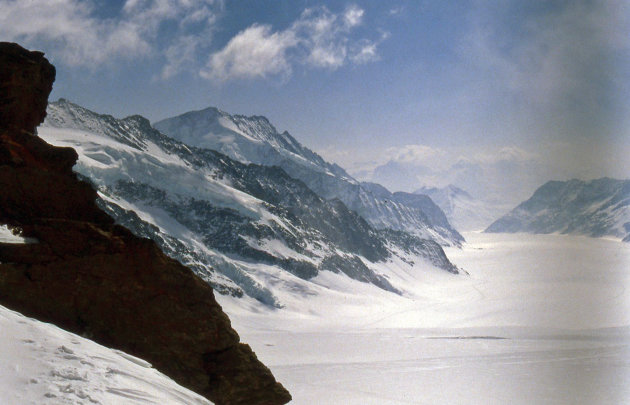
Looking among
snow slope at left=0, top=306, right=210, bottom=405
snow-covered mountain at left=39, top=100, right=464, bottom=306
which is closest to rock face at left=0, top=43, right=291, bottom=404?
snow slope at left=0, top=306, right=210, bottom=405

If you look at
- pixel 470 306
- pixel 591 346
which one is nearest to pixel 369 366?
pixel 591 346

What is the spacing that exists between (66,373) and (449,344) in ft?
315

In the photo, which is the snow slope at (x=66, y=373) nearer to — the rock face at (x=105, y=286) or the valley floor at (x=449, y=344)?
the rock face at (x=105, y=286)

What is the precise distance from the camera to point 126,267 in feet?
46.9

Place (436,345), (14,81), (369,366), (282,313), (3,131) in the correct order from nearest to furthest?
(3,131) < (14,81) < (369,366) < (436,345) < (282,313)

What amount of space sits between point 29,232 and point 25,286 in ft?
5.32

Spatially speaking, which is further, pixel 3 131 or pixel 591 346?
Answer: pixel 591 346

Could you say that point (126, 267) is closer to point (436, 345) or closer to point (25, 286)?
point (25, 286)

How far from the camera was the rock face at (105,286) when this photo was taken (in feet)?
43.9

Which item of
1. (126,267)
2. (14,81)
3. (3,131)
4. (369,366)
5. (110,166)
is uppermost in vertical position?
(110,166)

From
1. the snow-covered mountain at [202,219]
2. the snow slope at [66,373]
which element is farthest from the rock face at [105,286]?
the snow-covered mountain at [202,219]

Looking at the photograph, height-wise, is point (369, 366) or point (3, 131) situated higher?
point (3, 131)

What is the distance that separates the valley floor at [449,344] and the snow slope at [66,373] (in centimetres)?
2081

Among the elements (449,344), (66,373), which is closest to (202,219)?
(449,344)
